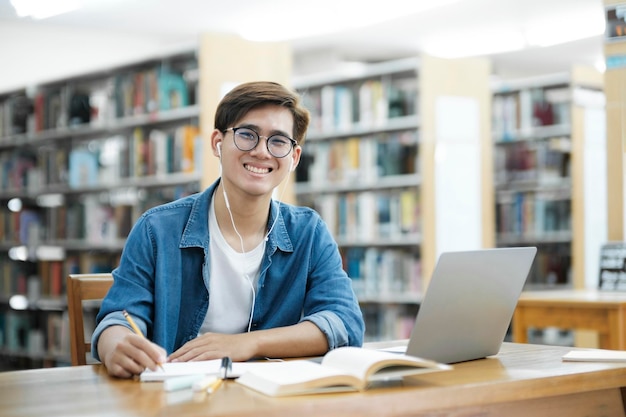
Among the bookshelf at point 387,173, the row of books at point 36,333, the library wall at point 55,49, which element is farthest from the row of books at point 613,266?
the library wall at point 55,49

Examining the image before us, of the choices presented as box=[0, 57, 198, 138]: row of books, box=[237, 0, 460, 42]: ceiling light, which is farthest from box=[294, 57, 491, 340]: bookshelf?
box=[237, 0, 460, 42]: ceiling light

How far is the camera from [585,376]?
1511mm

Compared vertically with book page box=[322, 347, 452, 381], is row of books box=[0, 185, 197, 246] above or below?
above

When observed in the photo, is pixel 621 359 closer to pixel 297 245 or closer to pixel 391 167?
pixel 297 245

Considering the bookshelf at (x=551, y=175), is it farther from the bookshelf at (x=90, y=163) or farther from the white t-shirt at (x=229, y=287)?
the white t-shirt at (x=229, y=287)

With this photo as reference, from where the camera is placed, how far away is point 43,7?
7875 mm

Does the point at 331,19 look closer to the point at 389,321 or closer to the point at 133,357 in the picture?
the point at 389,321

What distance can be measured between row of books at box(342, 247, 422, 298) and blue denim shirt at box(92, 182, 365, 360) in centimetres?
400

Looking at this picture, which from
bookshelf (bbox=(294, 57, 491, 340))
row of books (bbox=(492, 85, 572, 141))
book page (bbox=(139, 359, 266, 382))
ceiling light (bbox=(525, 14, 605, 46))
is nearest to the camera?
book page (bbox=(139, 359, 266, 382))

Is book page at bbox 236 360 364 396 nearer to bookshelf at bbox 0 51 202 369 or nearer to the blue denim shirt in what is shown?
the blue denim shirt

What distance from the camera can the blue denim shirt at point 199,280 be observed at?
6.22 ft

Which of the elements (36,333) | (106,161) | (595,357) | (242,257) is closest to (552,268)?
(106,161)

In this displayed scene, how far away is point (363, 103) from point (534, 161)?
4.84 feet

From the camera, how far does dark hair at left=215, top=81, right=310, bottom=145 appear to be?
2.00 m
